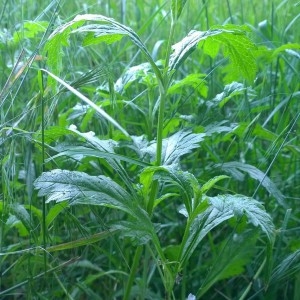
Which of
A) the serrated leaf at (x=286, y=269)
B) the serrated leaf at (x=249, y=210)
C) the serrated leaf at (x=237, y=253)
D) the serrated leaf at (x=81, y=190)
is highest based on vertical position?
the serrated leaf at (x=81, y=190)

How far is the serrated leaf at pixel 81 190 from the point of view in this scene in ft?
4.33

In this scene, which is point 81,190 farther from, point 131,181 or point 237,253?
point 237,253

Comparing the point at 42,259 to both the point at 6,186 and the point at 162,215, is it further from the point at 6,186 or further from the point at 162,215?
the point at 162,215

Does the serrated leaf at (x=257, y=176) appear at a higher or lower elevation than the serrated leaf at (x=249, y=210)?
lower

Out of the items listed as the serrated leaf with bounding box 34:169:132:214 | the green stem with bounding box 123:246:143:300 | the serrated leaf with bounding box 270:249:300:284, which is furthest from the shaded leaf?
the serrated leaf with bounding box 270:249:300:284

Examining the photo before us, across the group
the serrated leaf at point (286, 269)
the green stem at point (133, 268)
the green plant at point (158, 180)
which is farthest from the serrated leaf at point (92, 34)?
the serrated leaf at point (286, 269)

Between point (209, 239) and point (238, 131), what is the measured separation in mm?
309

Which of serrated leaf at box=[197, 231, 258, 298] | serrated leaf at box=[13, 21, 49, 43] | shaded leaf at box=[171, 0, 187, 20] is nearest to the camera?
shaded leaf at box=[171, 0, 187, 20]

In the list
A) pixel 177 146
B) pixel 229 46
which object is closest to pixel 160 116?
pixel 177 146

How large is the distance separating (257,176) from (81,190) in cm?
49

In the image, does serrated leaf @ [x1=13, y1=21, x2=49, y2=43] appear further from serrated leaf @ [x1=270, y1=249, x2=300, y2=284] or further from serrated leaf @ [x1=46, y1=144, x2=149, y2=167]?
serrated leaf @ [x1=270, y1=249, x2=300, y2=284]

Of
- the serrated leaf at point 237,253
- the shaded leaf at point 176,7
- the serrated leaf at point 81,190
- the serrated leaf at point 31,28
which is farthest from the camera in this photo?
the serrated leaf at point 31,28

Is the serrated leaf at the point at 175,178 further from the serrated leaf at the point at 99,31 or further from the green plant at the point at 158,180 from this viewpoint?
the serrated leaf at the point at 99,31

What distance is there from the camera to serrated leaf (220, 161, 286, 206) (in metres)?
1.60
